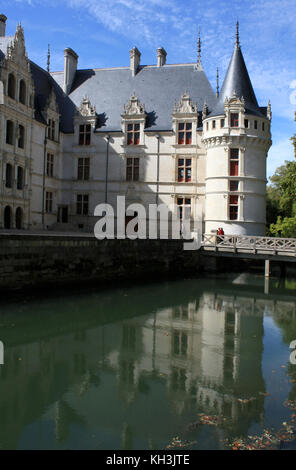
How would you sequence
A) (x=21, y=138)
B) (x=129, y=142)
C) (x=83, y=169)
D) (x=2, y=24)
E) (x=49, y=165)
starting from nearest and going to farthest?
(x=21, y=138) → (x=2, y=24) → (x=49, y=165) → (x=129, y=142) → (x=83, y=169)

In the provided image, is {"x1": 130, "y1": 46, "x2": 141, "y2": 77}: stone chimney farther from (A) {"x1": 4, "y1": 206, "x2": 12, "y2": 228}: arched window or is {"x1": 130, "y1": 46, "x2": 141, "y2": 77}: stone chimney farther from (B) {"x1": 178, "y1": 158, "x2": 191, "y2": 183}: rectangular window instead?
(A) {"x1": 4, "y1": 206, "x2": 12, "y2": 228}: arched window

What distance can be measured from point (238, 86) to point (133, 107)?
23.2 feet

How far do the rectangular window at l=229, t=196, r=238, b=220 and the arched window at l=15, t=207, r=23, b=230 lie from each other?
41.3 ft

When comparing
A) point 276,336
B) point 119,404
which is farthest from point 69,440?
point 276,336

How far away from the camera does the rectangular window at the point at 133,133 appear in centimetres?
2883

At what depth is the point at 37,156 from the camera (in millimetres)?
26641

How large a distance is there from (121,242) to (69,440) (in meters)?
15.0

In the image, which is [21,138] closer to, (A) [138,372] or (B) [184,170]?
(B) [184,170]

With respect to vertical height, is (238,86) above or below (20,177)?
above

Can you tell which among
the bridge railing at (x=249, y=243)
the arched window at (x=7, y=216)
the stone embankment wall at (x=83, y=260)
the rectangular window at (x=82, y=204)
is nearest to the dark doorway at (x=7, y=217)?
the arched window at (x=7, y=216)

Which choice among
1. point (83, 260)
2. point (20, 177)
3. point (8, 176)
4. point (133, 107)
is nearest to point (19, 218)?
point (20, 177)

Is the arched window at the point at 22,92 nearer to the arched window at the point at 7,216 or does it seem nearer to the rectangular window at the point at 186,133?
the arched window at the point at 7,216

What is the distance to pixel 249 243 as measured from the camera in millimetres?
23000
